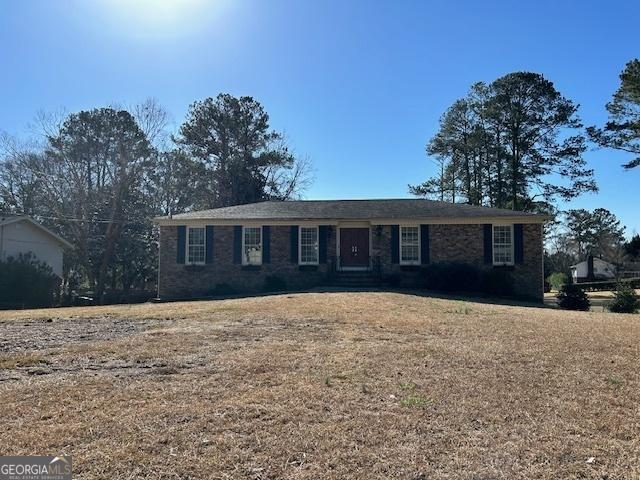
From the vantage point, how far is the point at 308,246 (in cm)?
2083

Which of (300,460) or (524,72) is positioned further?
(524,72)

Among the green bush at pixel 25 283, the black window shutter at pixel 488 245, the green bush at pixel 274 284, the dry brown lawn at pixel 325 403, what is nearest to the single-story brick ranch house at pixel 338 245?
the black window shutter at pixel 488 245

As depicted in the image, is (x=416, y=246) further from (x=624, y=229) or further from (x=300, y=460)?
(x=624, y=229)

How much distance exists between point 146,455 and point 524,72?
36.0 meters

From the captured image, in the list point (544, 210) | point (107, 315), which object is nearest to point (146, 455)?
point (107, 315)

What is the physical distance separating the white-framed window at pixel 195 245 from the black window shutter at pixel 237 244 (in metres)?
1.41

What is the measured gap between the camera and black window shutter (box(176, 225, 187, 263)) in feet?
69.6

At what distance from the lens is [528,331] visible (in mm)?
8781

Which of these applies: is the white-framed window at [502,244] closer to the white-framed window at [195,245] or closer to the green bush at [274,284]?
the green bush at [274,284]

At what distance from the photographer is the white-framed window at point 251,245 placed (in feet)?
68.7

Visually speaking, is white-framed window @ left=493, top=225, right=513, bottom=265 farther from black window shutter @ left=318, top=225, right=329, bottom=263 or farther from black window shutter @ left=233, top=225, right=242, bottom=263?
black window shutter @ left=233, top=225, right=242, bottom=263

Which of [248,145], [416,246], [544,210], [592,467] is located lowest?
[592,467]

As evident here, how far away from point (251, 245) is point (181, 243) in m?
3.07

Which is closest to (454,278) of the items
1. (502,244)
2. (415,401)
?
(502,244)
